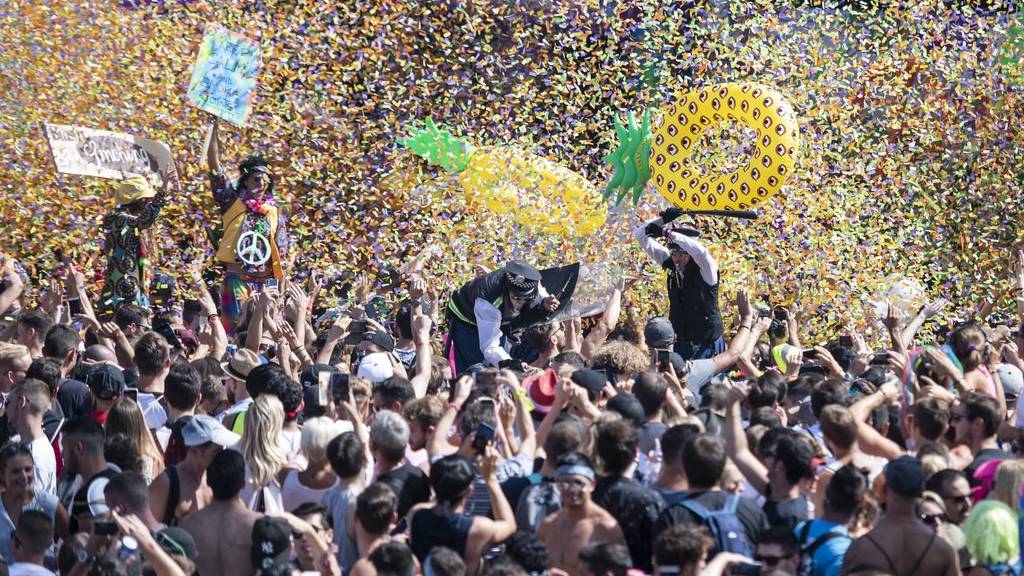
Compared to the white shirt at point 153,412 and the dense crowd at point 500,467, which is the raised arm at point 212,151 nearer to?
the dense crowd at point 500,467

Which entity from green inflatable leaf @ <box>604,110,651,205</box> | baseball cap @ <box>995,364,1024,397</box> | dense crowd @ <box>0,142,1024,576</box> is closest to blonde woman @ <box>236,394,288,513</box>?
dense crowd @ <box>0,142,1024,576</box>

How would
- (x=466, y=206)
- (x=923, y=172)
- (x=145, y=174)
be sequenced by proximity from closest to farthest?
(x=145, y=174) < (x=466, y=206) < (x=923, y=172)

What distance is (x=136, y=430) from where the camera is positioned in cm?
673

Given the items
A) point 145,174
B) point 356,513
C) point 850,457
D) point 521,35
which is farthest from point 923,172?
point 356,513

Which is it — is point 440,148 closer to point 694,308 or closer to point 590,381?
point 694,308

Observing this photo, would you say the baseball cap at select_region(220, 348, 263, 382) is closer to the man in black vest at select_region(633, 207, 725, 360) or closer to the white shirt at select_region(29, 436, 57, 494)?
the white shirt at select_region(29, 436, 57, 494)

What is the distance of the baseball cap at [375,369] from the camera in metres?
8.41

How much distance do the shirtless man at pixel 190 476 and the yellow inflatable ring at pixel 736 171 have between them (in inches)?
282

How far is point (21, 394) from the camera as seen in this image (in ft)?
22.7

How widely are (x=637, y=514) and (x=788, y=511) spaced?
0.61 m

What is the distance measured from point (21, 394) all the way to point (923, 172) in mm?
12744

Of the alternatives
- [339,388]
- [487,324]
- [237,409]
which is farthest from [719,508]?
[487,324]

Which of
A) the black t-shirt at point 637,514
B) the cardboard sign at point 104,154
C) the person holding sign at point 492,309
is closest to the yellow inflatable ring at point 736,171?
the person holding sign at point 492,309

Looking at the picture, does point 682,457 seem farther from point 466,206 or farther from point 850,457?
point 466,206
